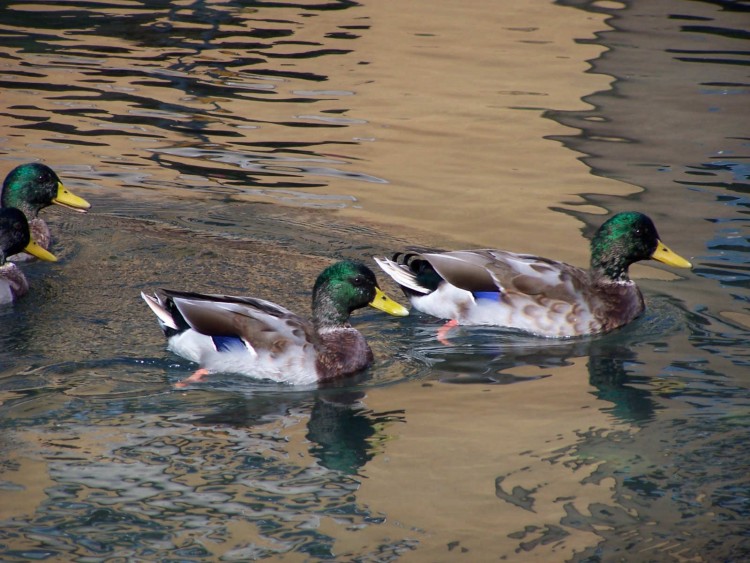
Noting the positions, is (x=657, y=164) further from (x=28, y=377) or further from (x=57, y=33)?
(x=57, y=33)

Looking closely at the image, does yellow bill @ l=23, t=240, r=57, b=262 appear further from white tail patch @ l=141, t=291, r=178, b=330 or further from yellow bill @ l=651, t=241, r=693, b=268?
yellow bill @ l=651, t=241, r=693, b=268

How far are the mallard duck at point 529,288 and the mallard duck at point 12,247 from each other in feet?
8.10

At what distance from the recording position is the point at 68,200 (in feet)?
31.4

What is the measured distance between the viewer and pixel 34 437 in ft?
20.2

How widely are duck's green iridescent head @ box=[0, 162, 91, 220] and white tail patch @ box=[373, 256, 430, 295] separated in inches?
103

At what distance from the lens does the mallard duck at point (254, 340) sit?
7.09 meters

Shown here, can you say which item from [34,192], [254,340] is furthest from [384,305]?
[34,192]

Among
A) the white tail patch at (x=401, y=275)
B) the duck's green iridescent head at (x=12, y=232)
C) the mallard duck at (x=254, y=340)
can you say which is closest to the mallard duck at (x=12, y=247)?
the duck's green iridescent head at (x=12, y=232)

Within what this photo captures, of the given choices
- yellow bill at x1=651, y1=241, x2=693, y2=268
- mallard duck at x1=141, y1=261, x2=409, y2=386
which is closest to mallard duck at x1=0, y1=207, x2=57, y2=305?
mallard duck at x1=141, y1=261, x2=409, y2=386

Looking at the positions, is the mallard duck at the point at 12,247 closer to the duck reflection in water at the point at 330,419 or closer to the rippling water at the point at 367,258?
the rippling water at the point at 367,258

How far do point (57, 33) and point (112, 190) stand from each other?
22.5 feet

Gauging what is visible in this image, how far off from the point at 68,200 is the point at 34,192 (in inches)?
10.4

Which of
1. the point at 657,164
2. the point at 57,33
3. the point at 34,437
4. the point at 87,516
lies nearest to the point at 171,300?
the point at 34,437

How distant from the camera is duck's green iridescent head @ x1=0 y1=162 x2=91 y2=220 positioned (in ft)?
30.9
